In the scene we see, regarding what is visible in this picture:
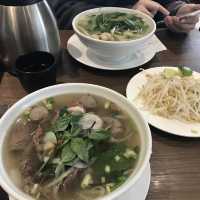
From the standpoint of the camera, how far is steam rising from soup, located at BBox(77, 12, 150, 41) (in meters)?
1.30

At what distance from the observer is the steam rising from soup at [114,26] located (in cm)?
130

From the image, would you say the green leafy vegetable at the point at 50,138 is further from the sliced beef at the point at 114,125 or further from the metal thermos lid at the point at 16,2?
the metal thermos lid at the point at 16,2

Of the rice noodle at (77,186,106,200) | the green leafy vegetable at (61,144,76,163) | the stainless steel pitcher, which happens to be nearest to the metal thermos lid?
the stainless steel pitcher

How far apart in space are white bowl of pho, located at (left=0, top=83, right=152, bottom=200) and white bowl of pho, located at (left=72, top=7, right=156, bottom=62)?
35 centimetres

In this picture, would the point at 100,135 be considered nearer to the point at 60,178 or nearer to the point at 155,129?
the point at 60,178

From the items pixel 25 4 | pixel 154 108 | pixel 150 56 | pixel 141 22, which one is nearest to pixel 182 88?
pixel 154 108

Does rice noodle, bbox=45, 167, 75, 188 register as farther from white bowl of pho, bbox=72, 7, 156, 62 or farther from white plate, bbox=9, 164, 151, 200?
white bowl of pho, bbox=72, 7, 156, 62

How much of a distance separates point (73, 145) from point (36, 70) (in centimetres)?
51

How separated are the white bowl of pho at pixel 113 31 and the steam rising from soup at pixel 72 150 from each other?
385 mm

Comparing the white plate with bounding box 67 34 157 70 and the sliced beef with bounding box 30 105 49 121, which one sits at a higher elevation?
the sliced beef with bounding box 30 105 49 121

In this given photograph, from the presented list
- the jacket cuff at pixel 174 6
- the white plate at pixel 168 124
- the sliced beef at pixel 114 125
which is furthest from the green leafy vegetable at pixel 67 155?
the jacket cuff at pixel 174 6

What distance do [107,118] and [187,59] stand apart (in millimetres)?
701

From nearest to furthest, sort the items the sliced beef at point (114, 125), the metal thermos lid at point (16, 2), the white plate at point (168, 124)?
1. the sliced beef at point (114, 125)
2. the white plate at point (168, 124)
3. the metal thermos lid at point (16, 2)

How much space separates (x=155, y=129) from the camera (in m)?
1.01
